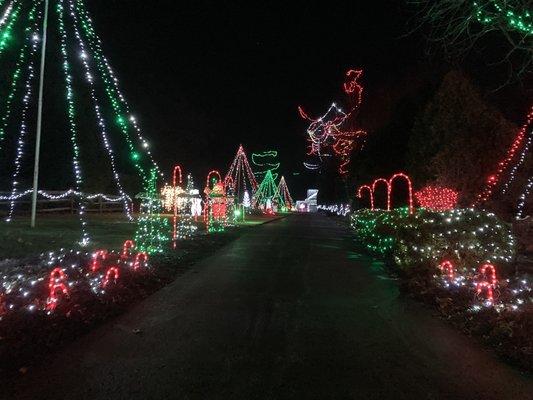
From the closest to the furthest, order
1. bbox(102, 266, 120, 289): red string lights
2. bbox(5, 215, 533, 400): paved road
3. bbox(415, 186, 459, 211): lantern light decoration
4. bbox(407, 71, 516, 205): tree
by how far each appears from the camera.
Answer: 1. bbox(5, 215, 533, 400): paved road
2. bbox(102, 266, 120, 289): red string lights
3. bbox(407, 71, 516, 205): tree
4. bbox(415, 186, 459, 211): lantern light decoration

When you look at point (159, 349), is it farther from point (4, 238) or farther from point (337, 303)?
point (4, 238)

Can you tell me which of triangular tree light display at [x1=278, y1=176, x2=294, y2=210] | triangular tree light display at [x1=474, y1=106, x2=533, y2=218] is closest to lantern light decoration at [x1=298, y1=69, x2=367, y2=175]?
triangular tree light display at [x1=474, y1=106, x2=533, y2=218]

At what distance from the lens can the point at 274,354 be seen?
19.0ft

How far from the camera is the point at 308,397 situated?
4.59m

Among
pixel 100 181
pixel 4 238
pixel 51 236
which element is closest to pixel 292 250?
pixel 51 236

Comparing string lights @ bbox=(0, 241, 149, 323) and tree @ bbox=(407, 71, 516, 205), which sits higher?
tree @ bbox=(407, 71, 516, 205)

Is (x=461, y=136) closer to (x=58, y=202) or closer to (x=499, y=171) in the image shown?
(x=499, y=171)

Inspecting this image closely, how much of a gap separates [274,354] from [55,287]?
9.14 feet

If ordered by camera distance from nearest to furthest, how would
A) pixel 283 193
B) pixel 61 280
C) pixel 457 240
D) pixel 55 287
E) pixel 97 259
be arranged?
pixel 55 287, pixel 61 280, pixel 97 259, pixel 457 240, pixel 283 193

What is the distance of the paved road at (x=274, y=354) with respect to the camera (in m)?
4.77

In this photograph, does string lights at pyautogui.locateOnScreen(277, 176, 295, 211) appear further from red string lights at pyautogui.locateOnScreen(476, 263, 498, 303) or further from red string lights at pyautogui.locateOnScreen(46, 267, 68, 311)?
red string lights at pyautogui.locateOnScreen(46, 267, 68, 311)

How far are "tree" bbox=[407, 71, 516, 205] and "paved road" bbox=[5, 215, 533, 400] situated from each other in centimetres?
912

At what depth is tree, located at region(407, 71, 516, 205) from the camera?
56.3ft

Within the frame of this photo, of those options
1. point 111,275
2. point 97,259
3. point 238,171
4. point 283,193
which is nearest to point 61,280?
point 111,275
